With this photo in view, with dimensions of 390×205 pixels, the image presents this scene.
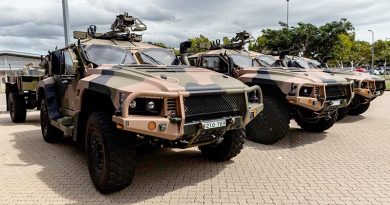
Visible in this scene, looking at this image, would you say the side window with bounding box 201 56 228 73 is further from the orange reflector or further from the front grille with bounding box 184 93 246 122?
the orange reflector

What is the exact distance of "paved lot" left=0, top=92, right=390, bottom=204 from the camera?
4141 millimetres

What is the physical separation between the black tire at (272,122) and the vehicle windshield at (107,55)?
235 cm

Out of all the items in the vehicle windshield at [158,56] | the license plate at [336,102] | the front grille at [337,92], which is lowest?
the license plate at [336,102]

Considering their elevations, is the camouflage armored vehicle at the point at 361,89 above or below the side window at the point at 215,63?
below

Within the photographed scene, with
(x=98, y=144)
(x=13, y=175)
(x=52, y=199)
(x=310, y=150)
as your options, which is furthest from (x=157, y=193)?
(x=310, y=150)

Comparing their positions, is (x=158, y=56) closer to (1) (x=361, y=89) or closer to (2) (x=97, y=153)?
(2) (x=97, y=153)

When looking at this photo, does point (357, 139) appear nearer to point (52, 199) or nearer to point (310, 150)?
point (310, 150)

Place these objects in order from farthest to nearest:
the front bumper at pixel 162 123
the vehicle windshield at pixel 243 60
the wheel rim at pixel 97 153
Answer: the vehicle windshield at pixel 243 60 → the wheel rim at pixel 97 153 → the front bumper at pixel 162 123

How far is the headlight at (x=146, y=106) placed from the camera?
3.86 m

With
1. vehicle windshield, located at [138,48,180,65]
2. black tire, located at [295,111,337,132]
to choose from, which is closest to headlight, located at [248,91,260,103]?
vehicle windshield, located at [138,48,180,65]

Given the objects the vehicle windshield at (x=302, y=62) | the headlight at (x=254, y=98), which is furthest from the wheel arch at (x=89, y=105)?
the vehicle windshield at (x=302, y=62)

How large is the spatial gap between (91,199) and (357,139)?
198 inches

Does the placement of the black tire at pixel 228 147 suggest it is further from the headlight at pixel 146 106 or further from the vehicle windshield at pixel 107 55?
the vehicle windshield at pixel 107 55

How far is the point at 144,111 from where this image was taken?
12.8 ft
